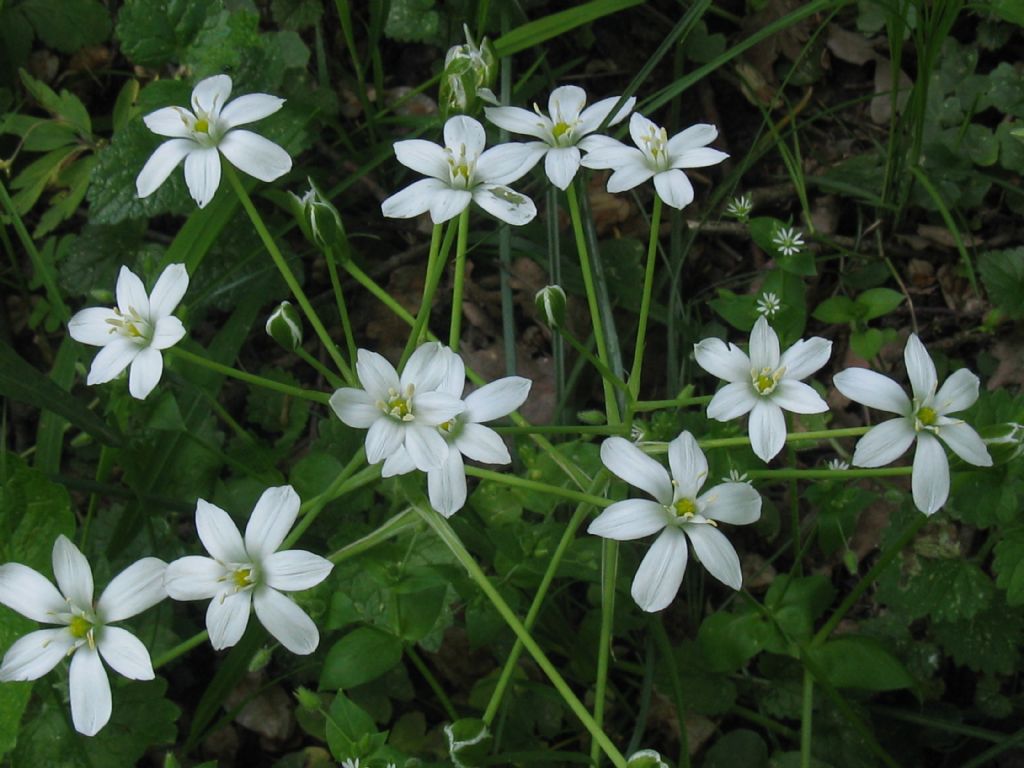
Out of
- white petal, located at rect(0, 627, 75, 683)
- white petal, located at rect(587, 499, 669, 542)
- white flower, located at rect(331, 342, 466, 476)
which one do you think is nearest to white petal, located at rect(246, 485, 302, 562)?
white flower, located at rect(331, 342, 466, 476)

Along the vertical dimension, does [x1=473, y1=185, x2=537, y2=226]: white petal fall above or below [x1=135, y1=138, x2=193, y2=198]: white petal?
below

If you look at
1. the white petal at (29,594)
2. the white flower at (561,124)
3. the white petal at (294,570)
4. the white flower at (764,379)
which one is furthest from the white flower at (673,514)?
the white petal at (29,594)

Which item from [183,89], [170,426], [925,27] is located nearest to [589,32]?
[925,27]

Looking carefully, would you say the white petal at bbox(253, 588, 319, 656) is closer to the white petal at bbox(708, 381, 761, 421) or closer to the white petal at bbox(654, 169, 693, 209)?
the white petal at bbox(708, 381, 761, 421)

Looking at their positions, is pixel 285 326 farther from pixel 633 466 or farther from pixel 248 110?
pixel 633 466

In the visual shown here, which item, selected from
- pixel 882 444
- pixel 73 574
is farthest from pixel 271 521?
pixel 882 444

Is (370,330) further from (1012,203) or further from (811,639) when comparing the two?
(1012,203)

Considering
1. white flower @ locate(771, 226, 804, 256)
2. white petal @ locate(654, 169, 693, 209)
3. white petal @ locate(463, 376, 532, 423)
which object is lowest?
white flower @ locate(771, 226, 804, 256)
